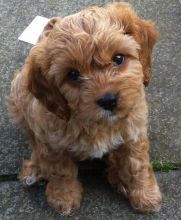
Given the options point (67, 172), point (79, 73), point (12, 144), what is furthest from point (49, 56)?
point (12, 144)

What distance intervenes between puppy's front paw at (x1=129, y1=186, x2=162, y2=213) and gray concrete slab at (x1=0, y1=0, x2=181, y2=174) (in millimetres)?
333

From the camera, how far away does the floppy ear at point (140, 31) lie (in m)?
3.06

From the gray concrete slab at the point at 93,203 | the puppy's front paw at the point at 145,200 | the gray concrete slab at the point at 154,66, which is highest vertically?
the gray concrete slab at the point at 154,66

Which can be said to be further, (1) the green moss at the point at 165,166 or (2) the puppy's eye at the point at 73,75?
(1) the green moss at the point at 165,166

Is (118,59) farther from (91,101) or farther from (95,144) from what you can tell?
(95,144)

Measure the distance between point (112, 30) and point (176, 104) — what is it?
1388mm

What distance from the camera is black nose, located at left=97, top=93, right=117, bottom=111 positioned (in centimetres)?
284

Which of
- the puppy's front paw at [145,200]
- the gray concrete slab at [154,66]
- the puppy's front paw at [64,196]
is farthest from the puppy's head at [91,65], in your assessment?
the gray concrete slab at [154,66]

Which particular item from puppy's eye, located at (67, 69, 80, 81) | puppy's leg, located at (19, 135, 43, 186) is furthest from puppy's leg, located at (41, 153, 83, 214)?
puppy's eye, located at (67, 69, 80, 81)

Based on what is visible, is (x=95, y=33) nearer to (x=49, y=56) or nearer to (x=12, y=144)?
(x=49, y=56)

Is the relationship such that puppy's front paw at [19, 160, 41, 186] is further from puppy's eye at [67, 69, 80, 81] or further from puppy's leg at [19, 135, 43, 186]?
puppy's eye at [67, 69, 80, 81]

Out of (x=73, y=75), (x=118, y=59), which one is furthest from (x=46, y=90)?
(x=118, y=59)

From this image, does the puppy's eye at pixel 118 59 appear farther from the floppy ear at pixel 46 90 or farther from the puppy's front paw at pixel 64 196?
the puppy's front paw at pixel 64 196

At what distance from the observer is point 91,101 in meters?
2.88
